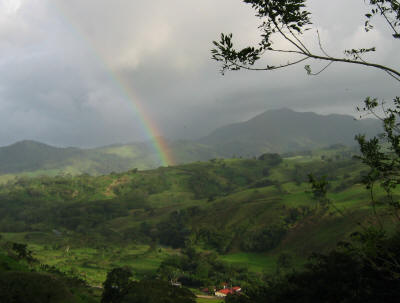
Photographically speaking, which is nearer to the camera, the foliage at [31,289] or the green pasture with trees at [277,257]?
the green pasture with trees at [277,257]

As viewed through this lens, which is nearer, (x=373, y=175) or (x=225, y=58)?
(x=373, y=175)

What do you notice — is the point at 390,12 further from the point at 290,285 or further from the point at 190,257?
the point at 190,257

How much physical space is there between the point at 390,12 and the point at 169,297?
59.6 metres

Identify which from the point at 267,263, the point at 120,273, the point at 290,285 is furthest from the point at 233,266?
the point at 290,285

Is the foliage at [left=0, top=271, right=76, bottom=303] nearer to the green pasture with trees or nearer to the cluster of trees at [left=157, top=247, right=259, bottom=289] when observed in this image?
the green pasture with trees

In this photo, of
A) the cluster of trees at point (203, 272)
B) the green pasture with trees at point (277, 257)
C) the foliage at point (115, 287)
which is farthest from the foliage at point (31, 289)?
the cluster of trees at point (203, 272)

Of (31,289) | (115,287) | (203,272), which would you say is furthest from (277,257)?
(31,289)

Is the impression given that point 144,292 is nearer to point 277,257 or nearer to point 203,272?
point 203,272

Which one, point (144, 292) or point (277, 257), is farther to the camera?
point (277, 257)

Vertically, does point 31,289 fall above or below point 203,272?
above

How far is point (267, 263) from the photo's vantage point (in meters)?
156

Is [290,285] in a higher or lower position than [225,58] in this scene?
lower

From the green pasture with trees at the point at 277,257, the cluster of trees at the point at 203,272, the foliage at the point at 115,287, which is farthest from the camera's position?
the cluster of trees at the point at 203,272

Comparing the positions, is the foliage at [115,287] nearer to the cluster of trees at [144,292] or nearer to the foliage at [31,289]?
the cluster of trees at [144,292]
